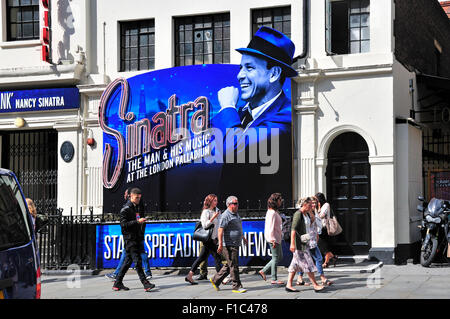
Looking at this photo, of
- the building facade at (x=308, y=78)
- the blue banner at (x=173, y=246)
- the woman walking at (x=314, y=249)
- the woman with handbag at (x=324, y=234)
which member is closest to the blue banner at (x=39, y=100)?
the building facade at (x=308, y=78)

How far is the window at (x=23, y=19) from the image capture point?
20.3 meters

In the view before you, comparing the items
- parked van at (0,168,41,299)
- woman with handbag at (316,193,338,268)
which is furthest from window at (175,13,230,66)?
parked van at (0,168,41,299)

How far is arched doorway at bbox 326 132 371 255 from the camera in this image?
Result: 16938mm

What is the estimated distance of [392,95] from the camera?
16656mm

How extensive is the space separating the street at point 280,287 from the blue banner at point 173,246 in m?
0.27

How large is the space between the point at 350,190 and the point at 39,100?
9.60 m

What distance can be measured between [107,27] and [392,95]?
8.59 m

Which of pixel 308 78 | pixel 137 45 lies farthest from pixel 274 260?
pixel 137 45

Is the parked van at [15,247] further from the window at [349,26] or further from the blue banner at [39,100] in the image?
the blue banner at [39,100]

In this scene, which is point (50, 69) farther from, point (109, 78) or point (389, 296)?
point (389, 296)

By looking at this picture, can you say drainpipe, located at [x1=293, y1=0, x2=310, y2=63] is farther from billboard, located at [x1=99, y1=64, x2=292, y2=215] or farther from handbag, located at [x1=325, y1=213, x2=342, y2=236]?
handbag, located at [x1=325, y1=213, x2=342, y2=236]

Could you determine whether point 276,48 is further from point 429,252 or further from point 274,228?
point 429,252
